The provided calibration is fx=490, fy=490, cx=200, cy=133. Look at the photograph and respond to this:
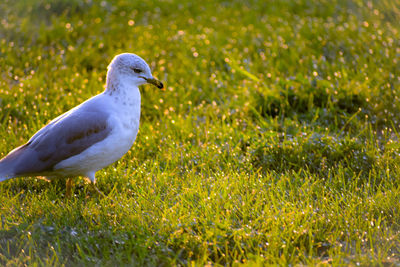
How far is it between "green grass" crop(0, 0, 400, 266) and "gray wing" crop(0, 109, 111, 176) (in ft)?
0.96

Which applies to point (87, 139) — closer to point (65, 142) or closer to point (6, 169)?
point (65, 142)

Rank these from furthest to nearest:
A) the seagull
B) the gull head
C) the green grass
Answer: the gull head → the seagull → the green grass

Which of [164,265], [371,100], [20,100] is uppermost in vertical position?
[20,100]

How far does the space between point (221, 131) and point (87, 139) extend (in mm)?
1797

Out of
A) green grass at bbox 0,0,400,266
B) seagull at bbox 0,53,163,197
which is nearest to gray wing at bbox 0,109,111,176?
seagull at bbox 0,53,163,197

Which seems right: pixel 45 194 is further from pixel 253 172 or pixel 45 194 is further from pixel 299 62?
pixel 299 62

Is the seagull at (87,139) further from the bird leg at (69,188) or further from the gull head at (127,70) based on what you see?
the bird leg at (69,188)

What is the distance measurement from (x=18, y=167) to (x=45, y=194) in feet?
1.08

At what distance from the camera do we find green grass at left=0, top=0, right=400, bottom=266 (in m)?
A: 3.62

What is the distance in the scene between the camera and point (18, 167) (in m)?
4.25

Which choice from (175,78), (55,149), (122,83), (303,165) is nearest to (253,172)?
(303,165)

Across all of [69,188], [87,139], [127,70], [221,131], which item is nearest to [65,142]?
[87,139]

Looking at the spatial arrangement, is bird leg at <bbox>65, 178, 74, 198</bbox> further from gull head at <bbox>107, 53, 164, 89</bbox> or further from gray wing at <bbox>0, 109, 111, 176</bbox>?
gull head at <bbox>107, 53, 164, 89</bbox>

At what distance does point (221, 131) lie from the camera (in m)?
5.54
